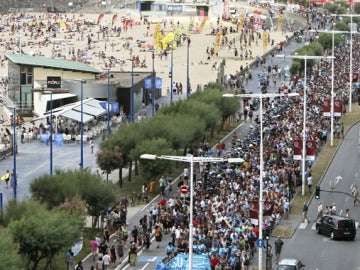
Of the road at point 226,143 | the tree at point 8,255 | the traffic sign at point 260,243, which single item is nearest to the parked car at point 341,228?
the road at point 226,143

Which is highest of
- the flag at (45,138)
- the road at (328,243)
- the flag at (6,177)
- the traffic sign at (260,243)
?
the flag at (45,138)

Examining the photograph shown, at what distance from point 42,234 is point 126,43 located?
363 ft

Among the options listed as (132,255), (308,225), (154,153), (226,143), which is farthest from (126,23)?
(132,255)

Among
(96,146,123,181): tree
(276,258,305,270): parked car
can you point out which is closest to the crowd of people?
(276,258,305,270): parked car

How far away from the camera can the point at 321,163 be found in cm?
7862

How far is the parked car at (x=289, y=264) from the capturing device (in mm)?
51594

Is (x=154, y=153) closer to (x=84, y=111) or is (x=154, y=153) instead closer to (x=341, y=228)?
(x=341, y=228)

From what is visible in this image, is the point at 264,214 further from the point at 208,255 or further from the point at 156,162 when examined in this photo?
the point at 156,162

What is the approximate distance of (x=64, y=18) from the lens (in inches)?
7657

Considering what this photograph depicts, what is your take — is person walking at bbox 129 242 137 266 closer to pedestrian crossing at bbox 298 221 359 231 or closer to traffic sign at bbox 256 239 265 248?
traffic sign at bbox 256 239 265 248

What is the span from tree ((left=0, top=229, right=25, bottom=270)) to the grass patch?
2188 cm

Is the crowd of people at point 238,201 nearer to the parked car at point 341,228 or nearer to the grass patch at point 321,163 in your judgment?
the grass patch at point 321,163

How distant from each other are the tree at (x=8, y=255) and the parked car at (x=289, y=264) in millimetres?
10338

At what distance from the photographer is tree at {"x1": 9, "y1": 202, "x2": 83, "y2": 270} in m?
49.3
